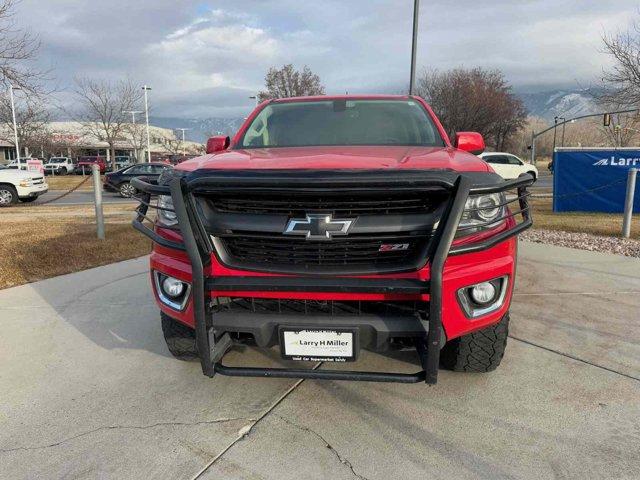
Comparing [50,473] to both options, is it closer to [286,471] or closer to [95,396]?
Result: [95,396]

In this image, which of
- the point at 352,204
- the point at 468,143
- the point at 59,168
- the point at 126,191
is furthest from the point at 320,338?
the point at 59,168

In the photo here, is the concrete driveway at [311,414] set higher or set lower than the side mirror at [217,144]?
lower

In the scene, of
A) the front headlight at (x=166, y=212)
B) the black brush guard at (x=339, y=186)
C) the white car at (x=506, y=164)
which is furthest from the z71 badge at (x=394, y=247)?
the white car at (x=506, y=164)

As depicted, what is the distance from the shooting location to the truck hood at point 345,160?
7.98 ft

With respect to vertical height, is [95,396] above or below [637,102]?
below

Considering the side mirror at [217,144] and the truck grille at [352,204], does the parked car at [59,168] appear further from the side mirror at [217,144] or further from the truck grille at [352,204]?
the truck grille at [352,204]

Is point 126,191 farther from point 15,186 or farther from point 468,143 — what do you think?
point 15,186

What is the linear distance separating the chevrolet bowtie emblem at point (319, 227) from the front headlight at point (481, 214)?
1.88 ft

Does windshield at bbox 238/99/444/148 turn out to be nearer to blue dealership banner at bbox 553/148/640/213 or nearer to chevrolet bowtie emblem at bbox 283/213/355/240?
chevrolet bowtie emblem at bbox 283/213/355/240

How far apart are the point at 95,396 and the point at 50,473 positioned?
0.71 m

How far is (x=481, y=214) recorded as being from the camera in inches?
96.2

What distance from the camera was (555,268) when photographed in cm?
600

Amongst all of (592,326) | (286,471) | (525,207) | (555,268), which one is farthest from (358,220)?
(555,268)

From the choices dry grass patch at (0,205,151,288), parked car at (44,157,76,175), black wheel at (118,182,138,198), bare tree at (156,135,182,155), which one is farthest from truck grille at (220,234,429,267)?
bare tree at (156,135,182,155)
